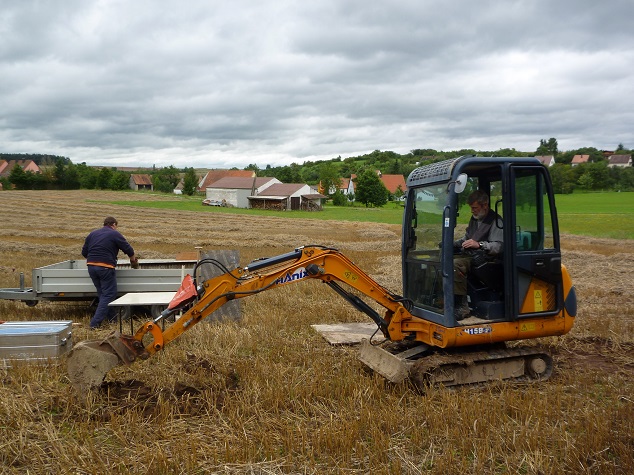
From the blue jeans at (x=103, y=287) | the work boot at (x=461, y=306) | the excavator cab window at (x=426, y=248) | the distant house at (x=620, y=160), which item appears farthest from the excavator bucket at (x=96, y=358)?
the distant house at (x=620, y=160)

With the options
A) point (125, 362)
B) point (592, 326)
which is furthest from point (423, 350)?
point (592, 326)

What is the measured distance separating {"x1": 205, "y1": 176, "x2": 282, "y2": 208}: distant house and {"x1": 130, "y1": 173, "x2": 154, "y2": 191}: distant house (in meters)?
46.9

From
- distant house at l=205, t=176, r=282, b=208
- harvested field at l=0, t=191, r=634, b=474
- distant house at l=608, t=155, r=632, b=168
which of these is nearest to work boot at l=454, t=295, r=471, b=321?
harvested field at l=0, t=191, r=634, b=474

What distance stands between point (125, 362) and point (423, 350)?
3.41 metres

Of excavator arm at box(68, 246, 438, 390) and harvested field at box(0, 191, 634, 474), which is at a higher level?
excavator arm at box(68, 246, 438, 390)

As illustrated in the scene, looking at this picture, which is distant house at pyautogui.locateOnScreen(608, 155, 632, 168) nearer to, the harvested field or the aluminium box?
the harvested field

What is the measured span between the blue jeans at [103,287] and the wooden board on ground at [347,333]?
3.48 metres

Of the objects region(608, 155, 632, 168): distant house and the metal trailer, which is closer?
the metal trailer

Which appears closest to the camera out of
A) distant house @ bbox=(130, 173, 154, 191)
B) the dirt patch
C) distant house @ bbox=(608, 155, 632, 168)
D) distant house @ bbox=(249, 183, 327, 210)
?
the dirt patch

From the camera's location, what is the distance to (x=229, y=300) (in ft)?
19.7

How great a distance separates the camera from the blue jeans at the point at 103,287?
9336 millimetres

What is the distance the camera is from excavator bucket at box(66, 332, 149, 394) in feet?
18.2

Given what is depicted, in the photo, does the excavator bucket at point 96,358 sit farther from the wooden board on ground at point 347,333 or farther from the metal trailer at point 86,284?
the metal trailer at point 86,284

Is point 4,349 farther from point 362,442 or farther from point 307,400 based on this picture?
point 362,442
